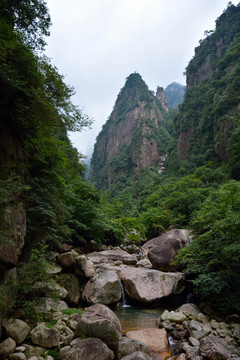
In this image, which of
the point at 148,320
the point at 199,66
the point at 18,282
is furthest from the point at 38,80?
the point at 199,66

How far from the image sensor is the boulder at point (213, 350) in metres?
5.27

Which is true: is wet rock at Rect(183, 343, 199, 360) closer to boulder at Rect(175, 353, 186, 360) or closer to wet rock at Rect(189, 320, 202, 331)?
boulder at Rect(175, 353, 186, 360)

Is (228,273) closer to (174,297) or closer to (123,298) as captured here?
(174,297)

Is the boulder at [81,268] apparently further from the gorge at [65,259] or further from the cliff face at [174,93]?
the cliff face at [174,93]

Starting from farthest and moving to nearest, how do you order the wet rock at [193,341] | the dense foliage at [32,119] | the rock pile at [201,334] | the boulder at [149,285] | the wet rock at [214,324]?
the boulder at [149,285] < the wet rock at [214,324] < the wet rock at [193,341] < the dense foliage at [32,119] < the rock pile at [201,334]

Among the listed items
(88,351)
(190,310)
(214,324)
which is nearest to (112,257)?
(190,310)

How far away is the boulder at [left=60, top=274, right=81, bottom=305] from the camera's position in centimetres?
860

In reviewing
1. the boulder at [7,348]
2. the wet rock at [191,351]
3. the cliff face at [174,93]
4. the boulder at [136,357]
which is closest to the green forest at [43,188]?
the boulder at [7,348]

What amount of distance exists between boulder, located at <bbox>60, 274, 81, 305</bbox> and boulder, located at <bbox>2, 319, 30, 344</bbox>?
325 cm

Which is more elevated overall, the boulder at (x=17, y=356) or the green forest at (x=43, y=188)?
the green forest at (x=43, y=188)

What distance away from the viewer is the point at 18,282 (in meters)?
6.21

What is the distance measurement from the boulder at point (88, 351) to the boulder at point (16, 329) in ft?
3.57

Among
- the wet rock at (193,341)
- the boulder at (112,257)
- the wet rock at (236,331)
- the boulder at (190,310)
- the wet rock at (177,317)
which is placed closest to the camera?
the wet rock at (193,341)

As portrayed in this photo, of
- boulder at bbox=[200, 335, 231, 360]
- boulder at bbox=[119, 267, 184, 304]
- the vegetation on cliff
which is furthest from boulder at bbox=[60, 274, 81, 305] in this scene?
boulder at bbox=[200, 335, 231, 360]
